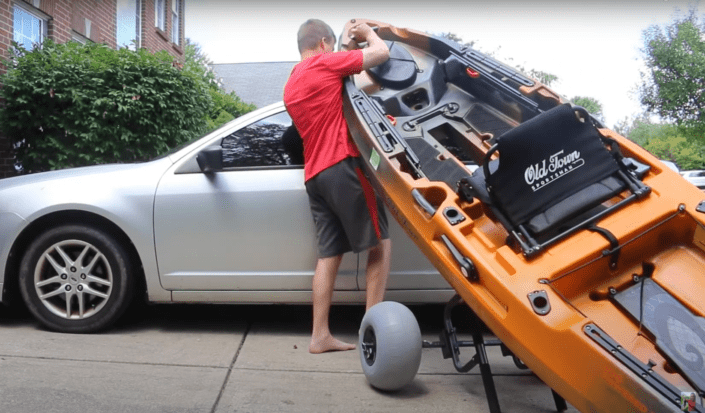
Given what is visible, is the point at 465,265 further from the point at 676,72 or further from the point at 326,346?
the point at 676,72

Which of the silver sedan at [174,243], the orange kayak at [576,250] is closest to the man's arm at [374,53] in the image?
the orange kayak at [576,250]

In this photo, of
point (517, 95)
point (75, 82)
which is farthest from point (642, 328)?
point (75, 82)

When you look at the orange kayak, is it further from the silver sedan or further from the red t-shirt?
the silver sedan

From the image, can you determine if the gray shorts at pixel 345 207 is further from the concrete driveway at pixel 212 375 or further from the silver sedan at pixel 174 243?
the concrete driveway at pixel 212 375

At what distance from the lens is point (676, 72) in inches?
1112

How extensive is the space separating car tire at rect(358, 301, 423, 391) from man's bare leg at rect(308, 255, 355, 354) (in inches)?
27.7

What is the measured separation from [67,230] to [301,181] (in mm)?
1543

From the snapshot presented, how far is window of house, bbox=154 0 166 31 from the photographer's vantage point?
1463cm

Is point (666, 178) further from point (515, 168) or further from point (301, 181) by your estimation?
point (301, 181)

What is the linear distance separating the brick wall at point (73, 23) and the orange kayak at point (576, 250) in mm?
5619

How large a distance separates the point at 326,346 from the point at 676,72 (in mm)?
29030

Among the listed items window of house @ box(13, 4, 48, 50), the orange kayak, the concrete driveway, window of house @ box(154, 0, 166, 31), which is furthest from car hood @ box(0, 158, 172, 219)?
window of house @ box(154, 0, 166, 31)

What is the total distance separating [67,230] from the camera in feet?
13.6

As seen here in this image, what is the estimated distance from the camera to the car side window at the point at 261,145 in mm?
4273
